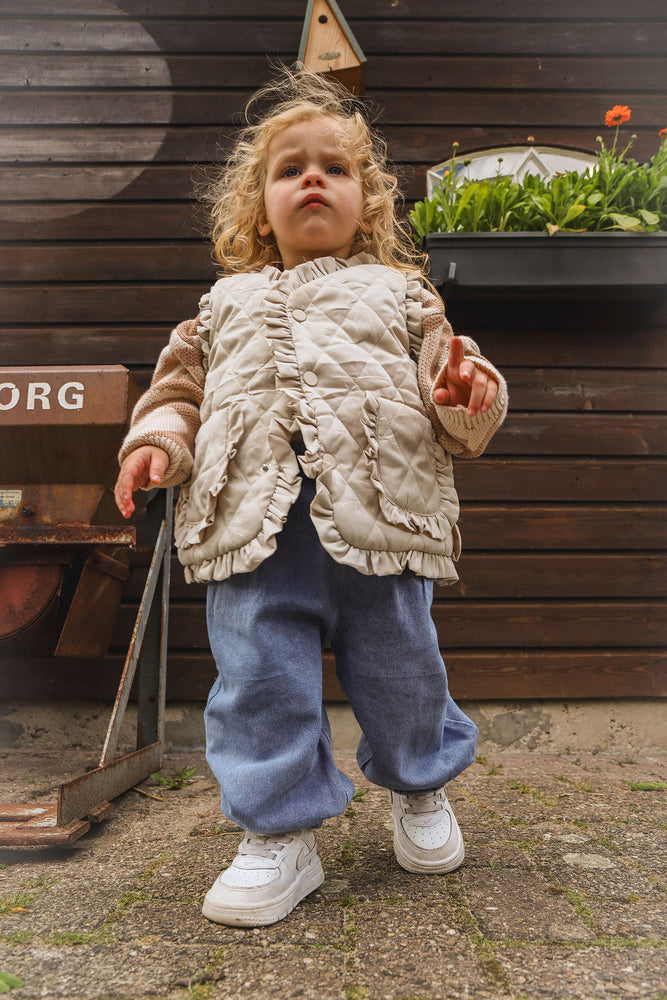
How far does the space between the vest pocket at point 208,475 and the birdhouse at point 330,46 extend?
6.00 feet

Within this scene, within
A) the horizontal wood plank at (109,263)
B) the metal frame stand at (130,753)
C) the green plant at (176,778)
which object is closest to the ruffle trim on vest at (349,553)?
the metal frame stand at (130,753)

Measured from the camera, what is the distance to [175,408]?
4.64 ft

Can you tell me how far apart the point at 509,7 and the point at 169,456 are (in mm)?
2546

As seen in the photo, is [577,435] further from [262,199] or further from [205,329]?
[205,329]

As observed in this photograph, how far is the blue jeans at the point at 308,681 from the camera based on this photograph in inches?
47.4

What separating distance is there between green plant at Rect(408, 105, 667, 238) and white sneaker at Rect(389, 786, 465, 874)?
1.82 metres

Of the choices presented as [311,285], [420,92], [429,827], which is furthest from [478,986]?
[420,92]

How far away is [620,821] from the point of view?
5.42 ft

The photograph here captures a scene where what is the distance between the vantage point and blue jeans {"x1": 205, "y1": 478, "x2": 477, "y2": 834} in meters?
1.20

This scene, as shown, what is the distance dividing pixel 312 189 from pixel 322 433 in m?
0.52

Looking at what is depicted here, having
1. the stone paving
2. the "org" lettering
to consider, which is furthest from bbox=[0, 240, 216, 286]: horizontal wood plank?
the stone paving

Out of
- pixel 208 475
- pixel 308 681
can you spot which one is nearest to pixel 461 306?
pixel 208 475

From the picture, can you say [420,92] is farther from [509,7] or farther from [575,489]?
[575,489]

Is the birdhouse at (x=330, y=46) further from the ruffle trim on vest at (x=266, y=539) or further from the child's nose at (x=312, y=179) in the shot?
the ruffle trim on vest at (x=266, y=539)
